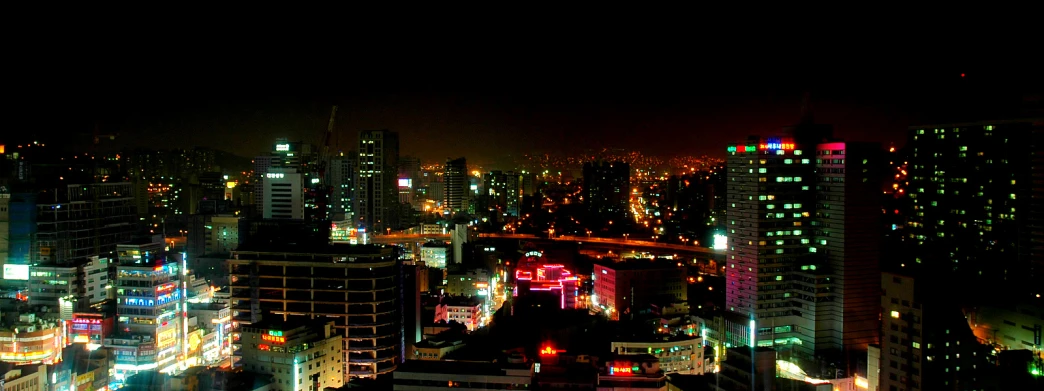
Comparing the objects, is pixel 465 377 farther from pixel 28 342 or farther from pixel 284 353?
pixel 28 342

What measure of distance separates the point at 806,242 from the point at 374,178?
19769 mm

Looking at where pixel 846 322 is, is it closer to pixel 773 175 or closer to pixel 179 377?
pixel 773 175

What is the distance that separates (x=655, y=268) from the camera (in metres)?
19.3

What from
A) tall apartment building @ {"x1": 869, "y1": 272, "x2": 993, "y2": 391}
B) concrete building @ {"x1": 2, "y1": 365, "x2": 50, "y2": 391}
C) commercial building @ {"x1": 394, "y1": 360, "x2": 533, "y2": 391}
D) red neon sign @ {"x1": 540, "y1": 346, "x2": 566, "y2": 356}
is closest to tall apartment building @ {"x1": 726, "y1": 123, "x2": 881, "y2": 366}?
red neon sign @ {"x1": 540, "y1": 346, "x2": 566, "y2": 356}

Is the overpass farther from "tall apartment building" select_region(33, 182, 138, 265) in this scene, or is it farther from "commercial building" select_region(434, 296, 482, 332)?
"commercial building" select_region(434, 296, 482, 332)

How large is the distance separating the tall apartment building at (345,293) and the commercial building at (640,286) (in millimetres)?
6792

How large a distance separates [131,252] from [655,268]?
1200cm

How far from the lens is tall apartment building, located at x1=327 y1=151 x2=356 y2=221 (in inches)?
1248

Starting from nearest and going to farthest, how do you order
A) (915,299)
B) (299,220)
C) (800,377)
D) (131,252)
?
1. (915,299)
2. (800,377)
3. (131,252)
4. (299,220)

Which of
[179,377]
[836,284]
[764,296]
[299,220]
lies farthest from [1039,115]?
[299,220]

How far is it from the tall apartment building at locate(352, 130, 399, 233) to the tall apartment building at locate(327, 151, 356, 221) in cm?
51

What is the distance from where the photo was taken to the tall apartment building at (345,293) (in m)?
13.4

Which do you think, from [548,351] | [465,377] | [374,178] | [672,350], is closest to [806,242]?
[672,350]

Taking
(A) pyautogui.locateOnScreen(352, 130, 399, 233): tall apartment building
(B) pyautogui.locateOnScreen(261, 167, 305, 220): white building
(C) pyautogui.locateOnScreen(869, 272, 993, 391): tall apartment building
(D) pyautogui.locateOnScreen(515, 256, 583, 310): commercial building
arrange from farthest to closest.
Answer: (A) pyautogui.locateOnScreen(352, 130, 399, 233): tall apartment building < (B) pyautogui.locateOnScreen(261, 167, 305, 220): white building < (D) pyautogui.locateOnScreen(515, 256, 583, 310): commercial building < (C) pyautogui.locateOnScreen(869, 272, 993, 391): tall apartment building
